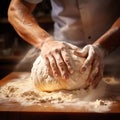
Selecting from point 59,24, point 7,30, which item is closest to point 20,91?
point 59,24

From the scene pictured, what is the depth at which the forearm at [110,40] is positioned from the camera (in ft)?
4.99

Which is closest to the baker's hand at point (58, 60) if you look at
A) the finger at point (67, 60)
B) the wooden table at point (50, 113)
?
the finger at point (67, 60)

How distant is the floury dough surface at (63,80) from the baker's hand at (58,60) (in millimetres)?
28

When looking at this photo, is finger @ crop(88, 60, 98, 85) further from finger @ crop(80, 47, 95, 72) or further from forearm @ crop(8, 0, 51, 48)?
forearm @ crop(8, 0, 51, 48)

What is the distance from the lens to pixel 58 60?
1333 mm

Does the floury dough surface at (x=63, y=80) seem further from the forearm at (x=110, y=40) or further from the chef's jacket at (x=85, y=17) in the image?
the chef's jacket at (x=85, y=17)

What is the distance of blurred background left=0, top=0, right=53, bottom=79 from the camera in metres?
2.85

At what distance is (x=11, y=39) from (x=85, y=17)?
142cm

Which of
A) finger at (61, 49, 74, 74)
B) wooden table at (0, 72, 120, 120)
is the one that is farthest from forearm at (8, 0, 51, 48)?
wooden table at (0, 72, 120, 120)

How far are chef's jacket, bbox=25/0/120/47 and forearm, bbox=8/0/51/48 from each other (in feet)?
0.29

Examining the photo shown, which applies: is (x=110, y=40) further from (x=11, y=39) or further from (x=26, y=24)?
(x=11, y=39)

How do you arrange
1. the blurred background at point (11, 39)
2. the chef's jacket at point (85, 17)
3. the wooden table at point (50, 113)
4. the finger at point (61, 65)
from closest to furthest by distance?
the wooden table at point (50, 113) → the finger at point (61, 65) → the chef's jacket at point (85, 17) → the blurred background at point (11, 39)

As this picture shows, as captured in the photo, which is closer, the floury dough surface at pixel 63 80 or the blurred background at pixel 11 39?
the floury dough surface at pixel 63 80

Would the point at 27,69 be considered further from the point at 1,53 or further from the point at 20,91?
the point at 1,53
